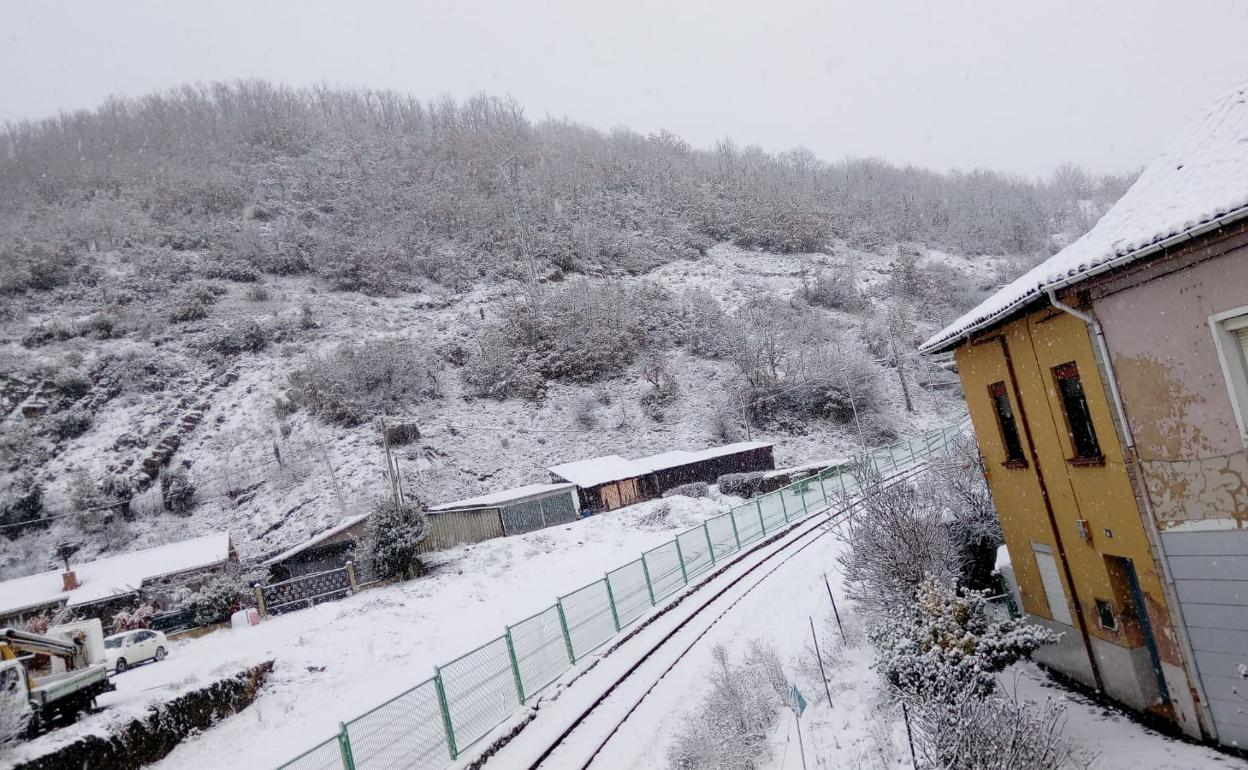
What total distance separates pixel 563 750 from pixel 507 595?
38.9 ft

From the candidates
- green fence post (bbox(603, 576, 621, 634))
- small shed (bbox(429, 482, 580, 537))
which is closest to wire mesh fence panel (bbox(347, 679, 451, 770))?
green fence post (bbox(603, 576, 621, 634))

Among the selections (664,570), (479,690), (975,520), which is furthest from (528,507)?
(975,520)

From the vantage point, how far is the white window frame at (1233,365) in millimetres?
7051

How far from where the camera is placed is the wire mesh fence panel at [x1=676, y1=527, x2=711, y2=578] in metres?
21.8

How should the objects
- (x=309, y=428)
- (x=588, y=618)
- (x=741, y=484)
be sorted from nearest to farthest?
(x=588, y=618)
(x=741, y=484)
(x=309, y=428)

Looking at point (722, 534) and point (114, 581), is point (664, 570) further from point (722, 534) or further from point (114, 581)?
point (114, 581)

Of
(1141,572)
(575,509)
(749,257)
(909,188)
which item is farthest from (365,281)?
(909,188)

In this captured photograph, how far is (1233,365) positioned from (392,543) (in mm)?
25612

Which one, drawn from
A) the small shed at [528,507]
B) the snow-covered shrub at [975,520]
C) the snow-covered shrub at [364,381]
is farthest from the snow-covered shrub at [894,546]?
the snow-covered shrub at [364,381]

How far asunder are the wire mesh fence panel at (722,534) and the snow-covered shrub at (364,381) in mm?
28197

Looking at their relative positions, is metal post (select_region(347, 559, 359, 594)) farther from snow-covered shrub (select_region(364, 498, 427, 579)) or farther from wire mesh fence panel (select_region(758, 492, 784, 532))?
wire mesh fence panel (select_region(758, 492, 784, 532))

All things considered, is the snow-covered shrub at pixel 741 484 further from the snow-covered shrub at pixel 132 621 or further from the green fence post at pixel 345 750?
the green fence post at pixel 345 750

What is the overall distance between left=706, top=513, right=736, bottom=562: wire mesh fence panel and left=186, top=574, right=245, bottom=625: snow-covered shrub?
19061mm

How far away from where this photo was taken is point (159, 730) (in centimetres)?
1291
